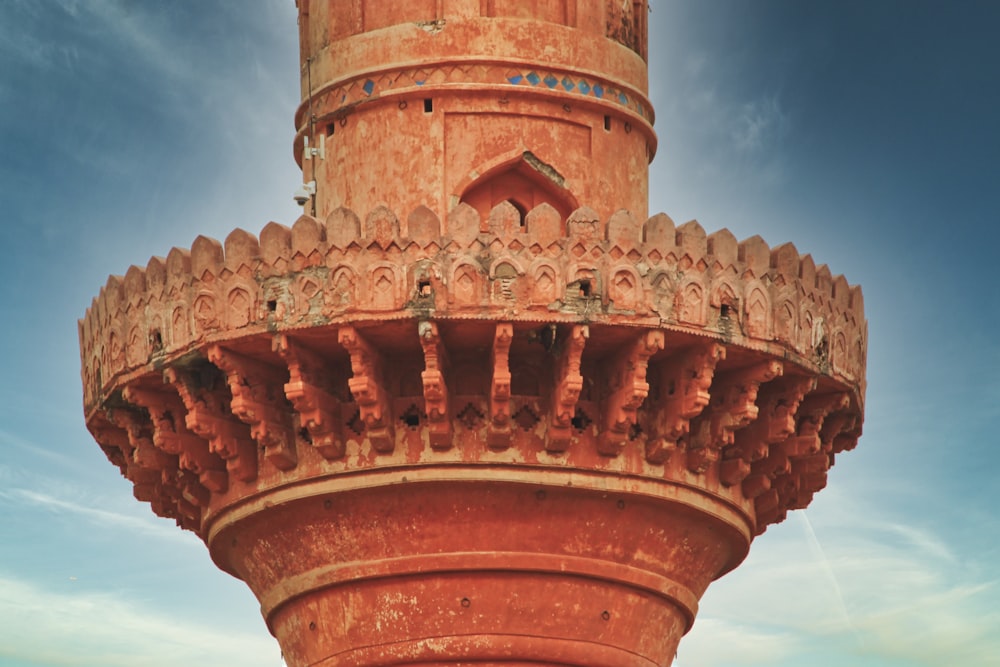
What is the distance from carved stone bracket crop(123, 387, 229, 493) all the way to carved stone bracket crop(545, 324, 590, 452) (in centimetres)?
284

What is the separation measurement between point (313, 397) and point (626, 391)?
2350 mm

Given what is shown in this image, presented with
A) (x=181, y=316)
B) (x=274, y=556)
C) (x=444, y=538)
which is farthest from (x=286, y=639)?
(x=181, y=316)

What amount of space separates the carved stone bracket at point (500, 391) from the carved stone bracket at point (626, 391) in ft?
2.54

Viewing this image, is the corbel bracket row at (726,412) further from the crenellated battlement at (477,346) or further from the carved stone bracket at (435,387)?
the carved stone bracket at (435,387)

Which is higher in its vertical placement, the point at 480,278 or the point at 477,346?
the point at 480,278

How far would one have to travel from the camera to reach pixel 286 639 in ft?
55.8

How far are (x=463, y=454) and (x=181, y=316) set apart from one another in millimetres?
2384

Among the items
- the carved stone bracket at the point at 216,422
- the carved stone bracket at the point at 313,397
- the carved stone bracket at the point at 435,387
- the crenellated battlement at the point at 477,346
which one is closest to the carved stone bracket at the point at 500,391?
the crenellated battlement at the point at 477,346

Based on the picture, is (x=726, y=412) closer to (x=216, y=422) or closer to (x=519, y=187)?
(x=519, y=187)

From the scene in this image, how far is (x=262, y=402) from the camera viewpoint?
52.4 feet

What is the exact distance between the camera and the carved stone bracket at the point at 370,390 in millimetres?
15219

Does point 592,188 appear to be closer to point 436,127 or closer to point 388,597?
point 436,127

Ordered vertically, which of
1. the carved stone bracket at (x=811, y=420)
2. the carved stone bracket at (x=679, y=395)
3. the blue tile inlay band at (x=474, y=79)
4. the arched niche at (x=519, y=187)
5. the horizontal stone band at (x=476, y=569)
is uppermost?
the blue tile inlay band at (x=474, y=79)

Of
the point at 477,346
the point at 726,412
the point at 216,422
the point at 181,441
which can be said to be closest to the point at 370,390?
the point at 477,346
